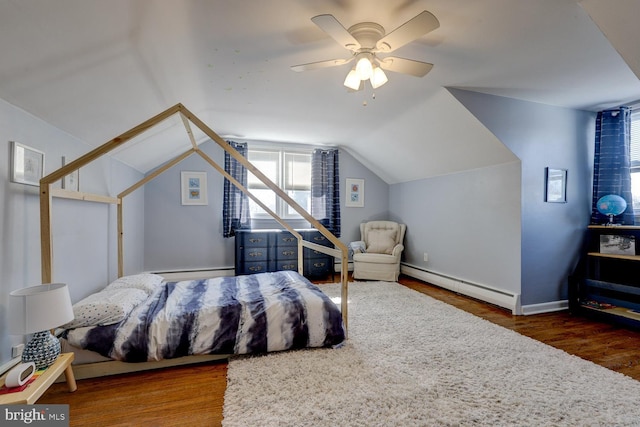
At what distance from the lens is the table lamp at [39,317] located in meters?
1.44

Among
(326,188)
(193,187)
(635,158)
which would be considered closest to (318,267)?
(326,188)

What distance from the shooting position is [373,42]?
1963 mm

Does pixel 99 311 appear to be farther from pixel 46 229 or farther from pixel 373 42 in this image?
pixel 373 42

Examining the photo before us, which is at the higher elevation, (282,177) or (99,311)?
(282,177)

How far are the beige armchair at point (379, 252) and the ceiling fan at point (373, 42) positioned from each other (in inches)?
125

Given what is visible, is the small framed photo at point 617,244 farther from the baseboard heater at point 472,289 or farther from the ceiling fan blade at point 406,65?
the ceiling fan blade at point 406,65

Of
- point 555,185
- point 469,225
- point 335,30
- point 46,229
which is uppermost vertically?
point 335,30

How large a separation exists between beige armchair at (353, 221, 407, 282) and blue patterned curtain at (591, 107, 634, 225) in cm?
260

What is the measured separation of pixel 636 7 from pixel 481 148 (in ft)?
6.76

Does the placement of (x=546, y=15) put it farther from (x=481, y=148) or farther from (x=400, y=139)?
(x=400, y=139)

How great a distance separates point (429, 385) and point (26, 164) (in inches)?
121

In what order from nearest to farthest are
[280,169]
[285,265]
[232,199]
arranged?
[285,265] → [232,199] → [280,169]

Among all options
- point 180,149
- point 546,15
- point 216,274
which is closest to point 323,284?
point 216,274

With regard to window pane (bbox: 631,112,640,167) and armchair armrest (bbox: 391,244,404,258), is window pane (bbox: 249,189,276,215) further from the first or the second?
window pane (bbox: 631,112,640,167)
